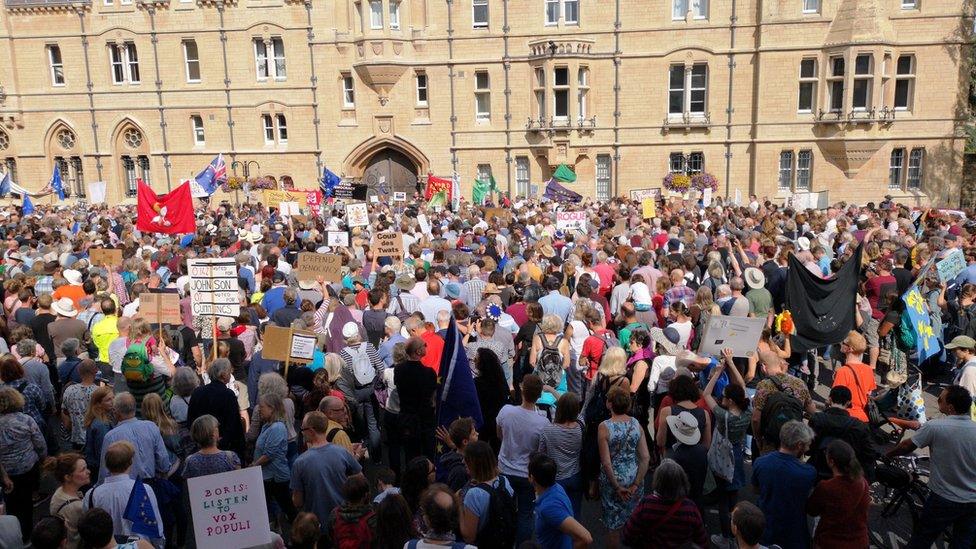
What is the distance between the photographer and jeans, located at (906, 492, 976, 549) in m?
5.57

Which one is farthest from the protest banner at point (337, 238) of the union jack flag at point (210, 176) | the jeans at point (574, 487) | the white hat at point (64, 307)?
the union jack flag at point (210, 176)

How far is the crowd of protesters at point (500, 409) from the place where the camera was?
4.97 metres

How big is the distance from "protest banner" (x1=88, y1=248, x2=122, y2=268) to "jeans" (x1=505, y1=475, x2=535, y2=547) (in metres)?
9.71

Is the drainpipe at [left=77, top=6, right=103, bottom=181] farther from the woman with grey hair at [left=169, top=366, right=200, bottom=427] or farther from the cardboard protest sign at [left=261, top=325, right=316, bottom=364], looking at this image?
Result: the woman with grey hair at [left=169, top=366, right=200, bottom=427]

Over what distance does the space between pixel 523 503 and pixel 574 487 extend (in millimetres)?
459

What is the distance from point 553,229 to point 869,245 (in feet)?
23.6

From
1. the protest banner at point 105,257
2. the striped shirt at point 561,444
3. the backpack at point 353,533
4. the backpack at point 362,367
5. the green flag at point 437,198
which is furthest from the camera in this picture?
the green flag at point 437,198

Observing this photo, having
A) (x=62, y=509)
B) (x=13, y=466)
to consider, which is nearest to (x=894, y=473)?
(x=62, y=509)

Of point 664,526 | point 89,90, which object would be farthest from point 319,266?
point 89,90

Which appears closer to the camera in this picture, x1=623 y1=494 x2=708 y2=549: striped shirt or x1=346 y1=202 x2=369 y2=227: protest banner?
x1=623 y1=494 x2=708 y2=549: striped shirt

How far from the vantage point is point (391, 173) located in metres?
32.6

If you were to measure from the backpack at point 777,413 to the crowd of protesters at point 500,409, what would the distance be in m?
0.02

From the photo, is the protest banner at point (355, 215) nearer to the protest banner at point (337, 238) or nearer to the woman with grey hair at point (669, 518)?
the protest banner at point (337, 238)

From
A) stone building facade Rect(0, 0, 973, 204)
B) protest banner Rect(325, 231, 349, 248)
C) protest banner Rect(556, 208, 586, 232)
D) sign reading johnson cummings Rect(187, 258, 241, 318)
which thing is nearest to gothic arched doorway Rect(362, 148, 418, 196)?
stone building facade Rect(0, 0, 973, 204)
